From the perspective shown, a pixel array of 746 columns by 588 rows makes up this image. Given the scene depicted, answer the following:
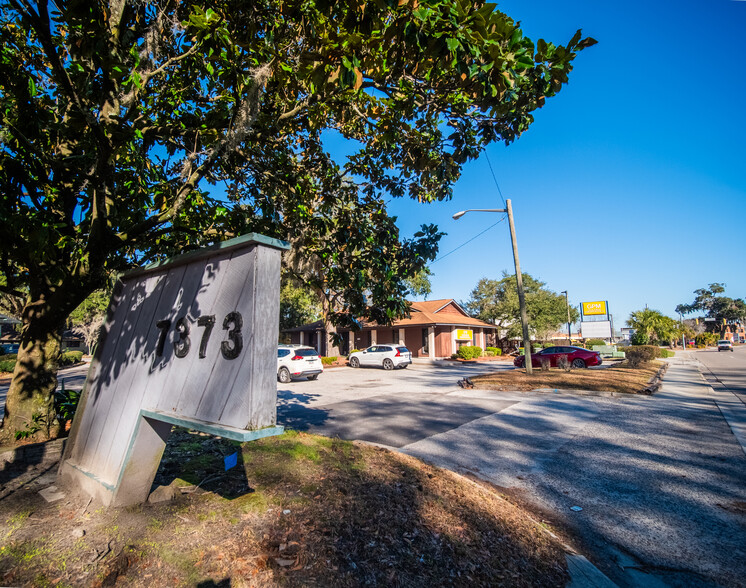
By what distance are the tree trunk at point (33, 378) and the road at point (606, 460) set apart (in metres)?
4.34

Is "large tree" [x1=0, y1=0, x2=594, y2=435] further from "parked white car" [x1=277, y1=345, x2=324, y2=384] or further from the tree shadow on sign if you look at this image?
"parked white car" [x1=277, y1=345, x2=324, y2=384]

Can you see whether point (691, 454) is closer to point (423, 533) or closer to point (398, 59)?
point (423, 533)

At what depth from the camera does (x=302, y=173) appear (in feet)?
20.1

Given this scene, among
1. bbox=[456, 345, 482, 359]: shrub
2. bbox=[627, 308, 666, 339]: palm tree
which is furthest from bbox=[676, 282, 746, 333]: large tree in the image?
bbox=[456, 345, 482, 359]: shrub

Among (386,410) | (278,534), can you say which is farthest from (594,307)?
(278,534)

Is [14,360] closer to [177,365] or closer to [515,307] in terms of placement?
[177,365]

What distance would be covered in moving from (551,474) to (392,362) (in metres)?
21.0

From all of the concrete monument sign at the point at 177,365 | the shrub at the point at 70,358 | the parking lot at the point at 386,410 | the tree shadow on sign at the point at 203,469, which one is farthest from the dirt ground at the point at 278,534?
the shrub at the point at 70,358

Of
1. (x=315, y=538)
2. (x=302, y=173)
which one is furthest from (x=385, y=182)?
(x=315, y=538)

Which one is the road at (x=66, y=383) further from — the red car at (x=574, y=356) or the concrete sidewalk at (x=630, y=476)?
the red car at (x=574, y=356)

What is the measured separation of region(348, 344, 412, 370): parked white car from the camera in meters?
26.3

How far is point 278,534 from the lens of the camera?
2.97m

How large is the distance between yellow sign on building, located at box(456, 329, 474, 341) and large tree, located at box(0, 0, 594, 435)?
112 feet

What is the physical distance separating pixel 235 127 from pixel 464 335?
37.3m
